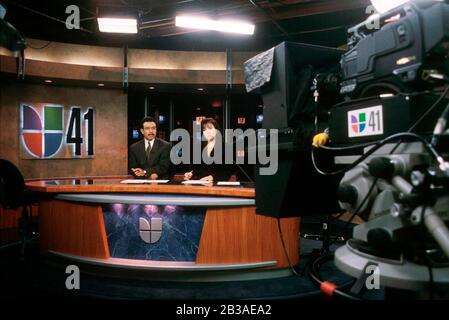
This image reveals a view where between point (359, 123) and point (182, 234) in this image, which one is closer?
point (359, 123)

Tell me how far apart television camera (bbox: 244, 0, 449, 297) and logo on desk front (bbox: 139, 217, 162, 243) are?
2.13 metres

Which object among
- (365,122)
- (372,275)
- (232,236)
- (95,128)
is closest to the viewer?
(372,275)

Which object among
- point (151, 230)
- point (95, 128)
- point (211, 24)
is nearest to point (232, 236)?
point (151, 230)

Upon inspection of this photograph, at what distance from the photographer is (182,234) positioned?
312 cm

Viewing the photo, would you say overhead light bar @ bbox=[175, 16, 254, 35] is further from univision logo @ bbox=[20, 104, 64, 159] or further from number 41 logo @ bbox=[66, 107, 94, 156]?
univision logo @ bbox=[20, 104, 64, 159]

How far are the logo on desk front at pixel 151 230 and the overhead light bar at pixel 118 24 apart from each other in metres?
3.39

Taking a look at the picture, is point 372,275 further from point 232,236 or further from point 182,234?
point 182,234

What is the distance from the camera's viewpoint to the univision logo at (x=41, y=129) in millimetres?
6195

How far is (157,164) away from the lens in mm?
4527

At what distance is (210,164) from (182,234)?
1.35 m

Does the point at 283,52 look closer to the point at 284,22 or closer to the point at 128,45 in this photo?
→ the point at 284,22

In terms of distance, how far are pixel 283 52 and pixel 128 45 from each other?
Answer: 636 centimetres

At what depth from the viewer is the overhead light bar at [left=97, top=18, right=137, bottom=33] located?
16.5 feet

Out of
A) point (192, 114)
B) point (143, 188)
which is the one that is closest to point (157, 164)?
point (143, 188)
